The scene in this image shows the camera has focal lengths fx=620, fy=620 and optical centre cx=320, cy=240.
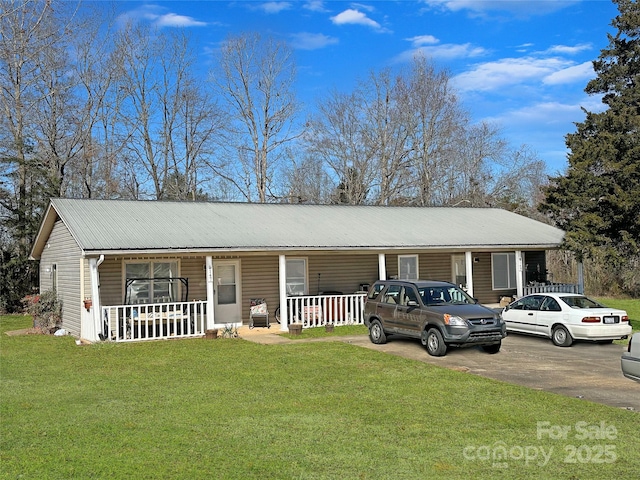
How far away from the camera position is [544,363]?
1308 cm

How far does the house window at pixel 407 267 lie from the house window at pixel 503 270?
377 cm

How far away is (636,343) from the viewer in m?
8.55

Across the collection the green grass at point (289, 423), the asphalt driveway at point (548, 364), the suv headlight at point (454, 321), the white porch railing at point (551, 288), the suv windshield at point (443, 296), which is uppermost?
the suv windshield at point (443, 296)

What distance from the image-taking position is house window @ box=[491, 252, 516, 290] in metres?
25.4

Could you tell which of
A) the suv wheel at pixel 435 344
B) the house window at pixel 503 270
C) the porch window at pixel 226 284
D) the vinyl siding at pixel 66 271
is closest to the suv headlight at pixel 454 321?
the suv wheel at pixel 435 344

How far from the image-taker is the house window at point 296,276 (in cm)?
2141

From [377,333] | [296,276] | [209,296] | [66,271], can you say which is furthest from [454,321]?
[66,271]

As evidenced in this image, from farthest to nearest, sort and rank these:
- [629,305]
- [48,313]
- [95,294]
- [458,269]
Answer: [629,305] → [458,269] → [48,313] → [95,294]

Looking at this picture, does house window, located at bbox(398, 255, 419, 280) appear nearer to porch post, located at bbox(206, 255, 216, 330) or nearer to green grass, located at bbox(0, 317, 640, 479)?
porch post, located at bbox(206, 255, 216, 330)

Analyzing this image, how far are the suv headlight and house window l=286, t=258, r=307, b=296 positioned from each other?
8.57m

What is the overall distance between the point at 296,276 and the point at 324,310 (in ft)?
7.68

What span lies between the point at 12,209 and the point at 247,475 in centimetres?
2496

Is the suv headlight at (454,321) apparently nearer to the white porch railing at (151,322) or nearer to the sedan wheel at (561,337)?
the sedan wheel at (561,337)

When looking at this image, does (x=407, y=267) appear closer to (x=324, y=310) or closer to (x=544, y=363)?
(x=324, y=310)
